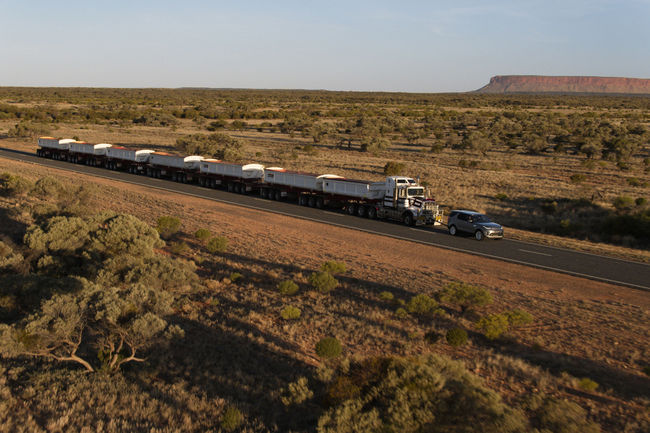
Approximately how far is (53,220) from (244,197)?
69.1 ft

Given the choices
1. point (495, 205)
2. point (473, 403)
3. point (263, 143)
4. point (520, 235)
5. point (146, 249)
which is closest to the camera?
point (473, 403)

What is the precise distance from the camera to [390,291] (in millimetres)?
19031

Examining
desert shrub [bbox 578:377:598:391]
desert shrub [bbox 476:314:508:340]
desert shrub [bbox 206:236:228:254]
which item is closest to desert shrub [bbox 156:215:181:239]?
desert shrub [bbox 206:236:228:254]

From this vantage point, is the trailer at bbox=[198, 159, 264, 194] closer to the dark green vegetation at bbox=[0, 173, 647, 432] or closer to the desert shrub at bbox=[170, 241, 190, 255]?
the desert shrub at bbox=[170, 241, 190, 255]

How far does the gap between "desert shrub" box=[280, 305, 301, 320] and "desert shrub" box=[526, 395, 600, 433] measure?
27.3 feet

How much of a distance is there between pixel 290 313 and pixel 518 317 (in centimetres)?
738

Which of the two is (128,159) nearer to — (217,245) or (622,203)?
(217,245)

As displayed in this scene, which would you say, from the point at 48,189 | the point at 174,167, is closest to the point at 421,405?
the point at 48,189

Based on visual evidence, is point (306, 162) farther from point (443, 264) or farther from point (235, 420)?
point (235, 420)

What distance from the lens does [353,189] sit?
116 ft

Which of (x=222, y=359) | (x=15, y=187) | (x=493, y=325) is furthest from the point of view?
(x=15, y=187)

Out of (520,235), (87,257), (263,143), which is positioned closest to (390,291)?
(87,257)

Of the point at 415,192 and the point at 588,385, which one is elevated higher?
the point at 415,192

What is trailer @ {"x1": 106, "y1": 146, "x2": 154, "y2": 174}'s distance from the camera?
53.8m
